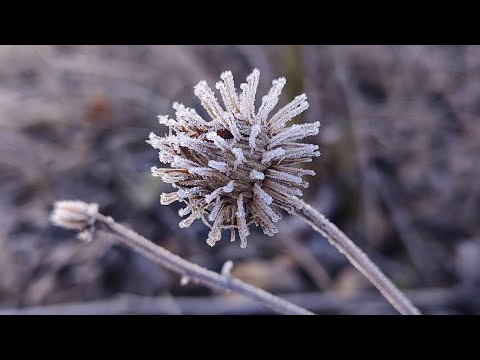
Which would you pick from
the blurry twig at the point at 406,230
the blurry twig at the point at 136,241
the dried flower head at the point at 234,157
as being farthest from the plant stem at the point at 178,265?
the blurry twig at the point at 406,230

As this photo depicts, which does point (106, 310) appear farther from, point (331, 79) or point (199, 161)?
point (331, 79)

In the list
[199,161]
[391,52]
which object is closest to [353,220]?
[391,52]

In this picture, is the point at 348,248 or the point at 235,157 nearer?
the point at 235,157

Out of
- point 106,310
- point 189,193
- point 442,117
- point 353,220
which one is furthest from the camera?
point 442,117

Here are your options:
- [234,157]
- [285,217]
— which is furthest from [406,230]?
[234,157]

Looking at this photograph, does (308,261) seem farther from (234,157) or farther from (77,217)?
(77,217)

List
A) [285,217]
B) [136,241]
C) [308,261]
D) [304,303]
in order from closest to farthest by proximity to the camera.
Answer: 1. [136,241]
2. [304,303]
3. [308,261]
4. [285,217]

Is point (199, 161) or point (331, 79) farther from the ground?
point (331, 79)

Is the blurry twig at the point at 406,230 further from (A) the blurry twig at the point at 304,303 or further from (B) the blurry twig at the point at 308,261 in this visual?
(B) the blurry twig at the point at 308,261
